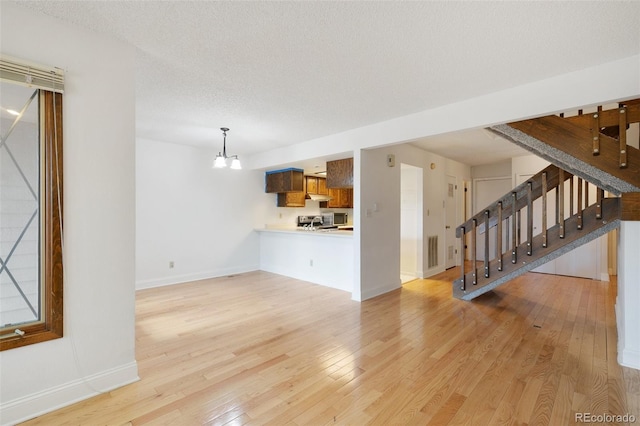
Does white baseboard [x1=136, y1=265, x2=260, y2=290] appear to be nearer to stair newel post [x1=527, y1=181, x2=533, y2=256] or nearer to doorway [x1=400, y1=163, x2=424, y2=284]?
doorway [x1=400, y1=163, x2=424, y2=284]

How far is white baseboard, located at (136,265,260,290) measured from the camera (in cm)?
454

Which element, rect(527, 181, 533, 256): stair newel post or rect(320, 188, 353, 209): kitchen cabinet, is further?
rect(320, 188, 353, 209): kitchen cabinet

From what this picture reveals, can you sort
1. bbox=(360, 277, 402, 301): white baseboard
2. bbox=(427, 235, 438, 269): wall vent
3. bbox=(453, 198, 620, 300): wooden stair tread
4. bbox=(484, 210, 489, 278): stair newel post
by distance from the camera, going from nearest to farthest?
bbox=(453, 198, 620, 300): wooden stair tread → bbox=(484, 210, 489, 278): stair newel post → bbox=(360, 277, 402, 301): white baseboard → bbox=(427, 235, 438, 269): wall vent

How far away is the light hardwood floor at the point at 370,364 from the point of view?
5.70 feet

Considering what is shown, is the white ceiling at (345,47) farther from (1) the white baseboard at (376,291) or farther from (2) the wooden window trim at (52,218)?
(1) the white baseboard at (376,291)

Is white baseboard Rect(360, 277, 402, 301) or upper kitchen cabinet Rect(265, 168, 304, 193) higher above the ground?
upper kitchen cabinet Rect(265, 168, 304, 193)

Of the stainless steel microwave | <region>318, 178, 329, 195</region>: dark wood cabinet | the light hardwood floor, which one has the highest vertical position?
<region>318, 178, 329, 195</region>: dark wood cabinet

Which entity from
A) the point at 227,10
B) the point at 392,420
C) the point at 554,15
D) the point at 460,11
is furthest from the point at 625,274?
the point at 227,10

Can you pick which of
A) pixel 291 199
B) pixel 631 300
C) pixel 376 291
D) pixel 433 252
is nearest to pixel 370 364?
pixel 376 291

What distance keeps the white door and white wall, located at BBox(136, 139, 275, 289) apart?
3.89m

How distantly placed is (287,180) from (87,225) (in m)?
3.96

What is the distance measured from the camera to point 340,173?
4703 mm

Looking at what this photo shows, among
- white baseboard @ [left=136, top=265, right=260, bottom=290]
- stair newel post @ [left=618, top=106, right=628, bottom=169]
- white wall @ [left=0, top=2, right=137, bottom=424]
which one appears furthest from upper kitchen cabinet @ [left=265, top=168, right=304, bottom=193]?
stair newel post @ [left=618, top=106, right=628, bottom=169]

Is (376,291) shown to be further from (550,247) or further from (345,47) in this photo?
(345,47)
